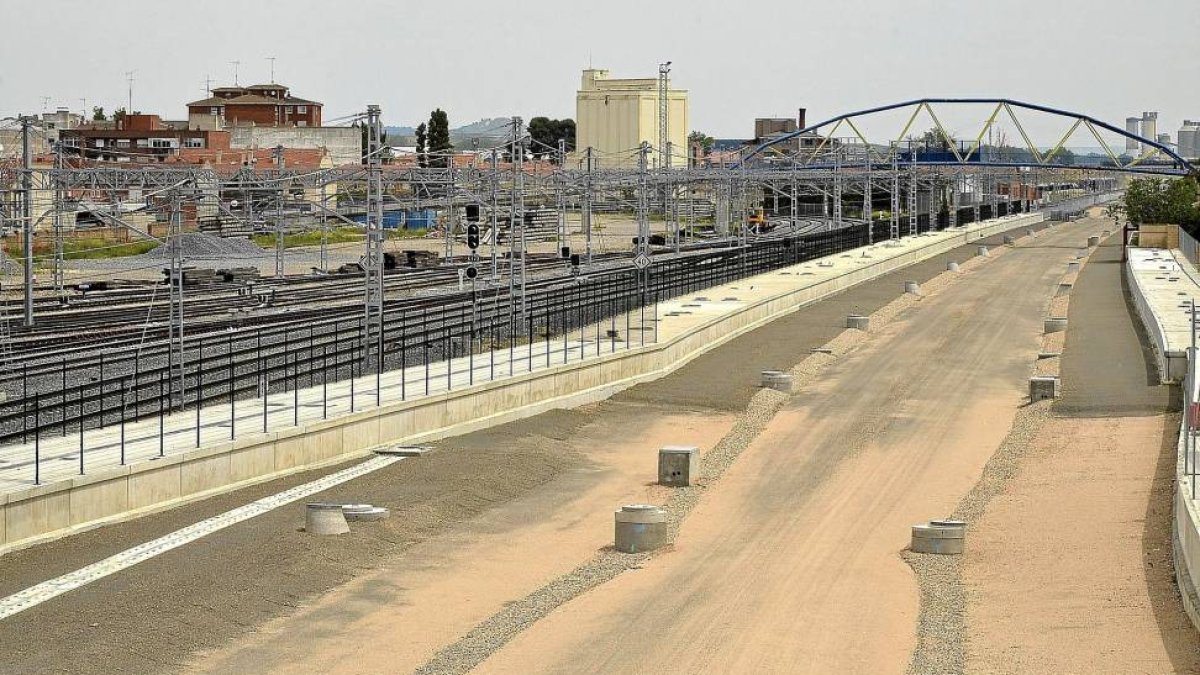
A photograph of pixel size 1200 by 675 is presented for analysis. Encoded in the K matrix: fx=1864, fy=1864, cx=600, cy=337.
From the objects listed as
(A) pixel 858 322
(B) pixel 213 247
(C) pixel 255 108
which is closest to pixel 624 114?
(C) pixel 255 108

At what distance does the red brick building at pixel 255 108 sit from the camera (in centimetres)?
15225

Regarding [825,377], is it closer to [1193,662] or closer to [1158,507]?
[1158,507]

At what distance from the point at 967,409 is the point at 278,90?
417 ft

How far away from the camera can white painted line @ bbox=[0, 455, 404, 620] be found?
2219cm

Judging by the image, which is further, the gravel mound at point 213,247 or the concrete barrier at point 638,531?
the gravel mound at point 213,247

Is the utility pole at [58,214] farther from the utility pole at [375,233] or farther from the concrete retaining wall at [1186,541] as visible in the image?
the concrete retaining wall at [1186,541]

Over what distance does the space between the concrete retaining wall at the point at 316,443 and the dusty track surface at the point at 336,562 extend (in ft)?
1.01

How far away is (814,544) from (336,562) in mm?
7001

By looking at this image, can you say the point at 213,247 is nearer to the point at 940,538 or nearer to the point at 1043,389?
the point at 1043,389

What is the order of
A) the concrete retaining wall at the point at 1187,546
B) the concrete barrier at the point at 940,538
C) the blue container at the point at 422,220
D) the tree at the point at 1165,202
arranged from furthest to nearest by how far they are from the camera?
the blue container at the point at 422,220
the tree at the point at 1165,202
the concrete barrier at the point at 940,538
the concrete retaining wall at the point at 1187,546

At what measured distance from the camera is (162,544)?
25.2 m

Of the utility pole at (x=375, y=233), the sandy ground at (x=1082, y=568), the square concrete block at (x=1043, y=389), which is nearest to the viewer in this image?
the sandy ground at (x=1082, y=568)

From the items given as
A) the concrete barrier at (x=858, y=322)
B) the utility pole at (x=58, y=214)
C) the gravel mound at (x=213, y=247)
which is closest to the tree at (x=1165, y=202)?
the concrete barrier at (x=858, y=322)

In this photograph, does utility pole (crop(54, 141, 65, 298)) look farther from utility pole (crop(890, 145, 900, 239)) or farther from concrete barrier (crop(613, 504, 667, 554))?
utility pole (crop(890, 145, 900, 239))
